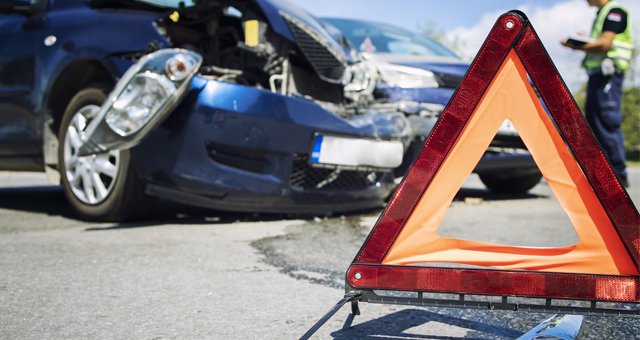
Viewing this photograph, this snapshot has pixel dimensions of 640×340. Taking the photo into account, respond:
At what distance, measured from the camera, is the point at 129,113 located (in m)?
2.75

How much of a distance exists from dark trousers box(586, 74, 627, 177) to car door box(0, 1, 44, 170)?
4.14 meters

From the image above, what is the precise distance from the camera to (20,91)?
3.52m

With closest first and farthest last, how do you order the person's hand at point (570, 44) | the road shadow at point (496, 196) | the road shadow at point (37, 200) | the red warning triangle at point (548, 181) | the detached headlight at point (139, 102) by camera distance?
the red warning triangle at point (548, 181), the detached headlight at point (139, 102), the road shadow at point (37, 200), the person's hand at point (570, 44), the road shadow at point (496, 196)

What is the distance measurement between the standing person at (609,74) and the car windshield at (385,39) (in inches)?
54.9

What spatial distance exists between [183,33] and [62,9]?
94 centimetres

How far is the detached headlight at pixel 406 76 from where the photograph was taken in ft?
14.1

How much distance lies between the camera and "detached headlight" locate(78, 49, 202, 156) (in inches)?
107

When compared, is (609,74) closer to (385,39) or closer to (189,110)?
(385,39)

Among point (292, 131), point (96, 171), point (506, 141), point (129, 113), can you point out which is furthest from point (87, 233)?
point (506, 141)

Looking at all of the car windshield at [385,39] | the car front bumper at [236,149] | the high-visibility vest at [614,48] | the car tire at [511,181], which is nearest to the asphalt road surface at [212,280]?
the car front bumper at [236,149]

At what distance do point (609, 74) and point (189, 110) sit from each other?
341 centimetres

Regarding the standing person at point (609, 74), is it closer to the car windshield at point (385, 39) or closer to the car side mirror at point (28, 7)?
the car windshield at point (385, 39)

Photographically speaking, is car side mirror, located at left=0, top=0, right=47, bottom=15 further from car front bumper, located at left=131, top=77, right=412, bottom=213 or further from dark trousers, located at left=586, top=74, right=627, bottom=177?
dark trousers, located at left=586, top=74, right=627, bottom=177

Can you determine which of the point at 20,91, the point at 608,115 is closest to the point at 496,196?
the point at 608,115
